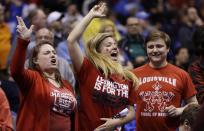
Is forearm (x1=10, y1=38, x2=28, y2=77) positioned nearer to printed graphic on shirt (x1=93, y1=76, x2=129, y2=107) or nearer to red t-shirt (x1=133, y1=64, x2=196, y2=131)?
printed graphic on shirt (x1=93, y1=76, x2=129, y2=107)

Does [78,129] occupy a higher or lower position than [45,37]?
lower

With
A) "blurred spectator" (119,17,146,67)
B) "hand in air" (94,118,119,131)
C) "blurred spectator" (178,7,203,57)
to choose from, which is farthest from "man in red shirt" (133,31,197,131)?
"blurred spectator" (178,7,203,57)

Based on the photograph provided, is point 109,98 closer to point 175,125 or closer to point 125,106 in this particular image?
point 125,106

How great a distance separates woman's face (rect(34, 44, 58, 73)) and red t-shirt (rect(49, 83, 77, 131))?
0.25m

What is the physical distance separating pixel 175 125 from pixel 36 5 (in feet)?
27.8

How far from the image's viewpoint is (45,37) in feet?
33.6

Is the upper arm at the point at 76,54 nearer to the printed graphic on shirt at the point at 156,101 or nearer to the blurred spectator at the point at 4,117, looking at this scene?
the blurred spectator at the point at 4,117

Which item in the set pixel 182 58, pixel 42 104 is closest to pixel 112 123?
pixel 42 104

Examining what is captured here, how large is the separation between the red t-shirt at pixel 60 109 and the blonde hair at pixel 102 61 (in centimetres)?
49

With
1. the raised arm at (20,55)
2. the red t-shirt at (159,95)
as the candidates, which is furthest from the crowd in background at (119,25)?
the raised arm at (20,55)

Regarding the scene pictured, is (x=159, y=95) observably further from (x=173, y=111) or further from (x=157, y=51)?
(x=157, y=51)

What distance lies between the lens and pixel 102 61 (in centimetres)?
802

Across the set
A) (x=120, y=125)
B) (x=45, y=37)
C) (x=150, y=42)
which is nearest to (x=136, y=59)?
(x=45, y=37)

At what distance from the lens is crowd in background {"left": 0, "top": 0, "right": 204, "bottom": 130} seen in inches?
443
